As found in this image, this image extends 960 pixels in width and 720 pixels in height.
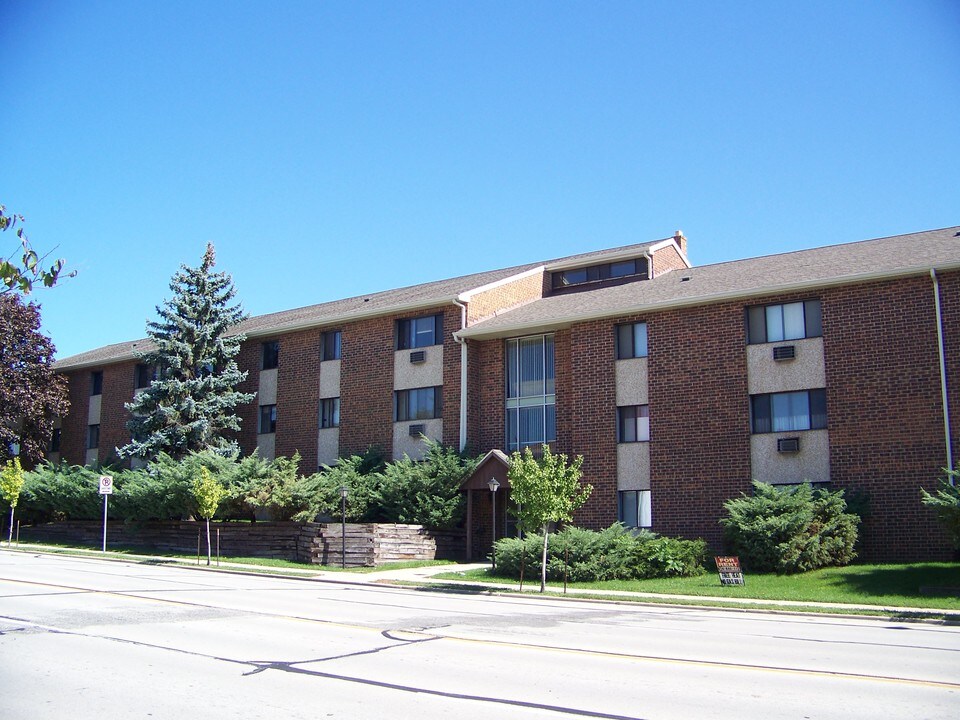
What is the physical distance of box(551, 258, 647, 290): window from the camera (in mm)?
36938

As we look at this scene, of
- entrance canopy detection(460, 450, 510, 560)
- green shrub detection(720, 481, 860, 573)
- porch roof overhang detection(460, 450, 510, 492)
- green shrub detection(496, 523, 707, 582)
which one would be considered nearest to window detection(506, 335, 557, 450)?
entrance canopy detection(460, 450, 510, 560)

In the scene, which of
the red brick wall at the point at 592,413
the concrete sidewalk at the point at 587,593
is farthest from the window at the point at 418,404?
the concrete sidewalk at the point at 587,593

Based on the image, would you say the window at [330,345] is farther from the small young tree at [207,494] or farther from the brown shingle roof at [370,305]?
the small young tree at [207,494]

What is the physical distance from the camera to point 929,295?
81.5 ft

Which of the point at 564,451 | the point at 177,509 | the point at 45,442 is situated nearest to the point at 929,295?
the point at 564,451

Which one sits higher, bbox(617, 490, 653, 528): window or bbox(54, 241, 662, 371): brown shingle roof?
bbox(54, 241, 662, 371): brown shingle roof

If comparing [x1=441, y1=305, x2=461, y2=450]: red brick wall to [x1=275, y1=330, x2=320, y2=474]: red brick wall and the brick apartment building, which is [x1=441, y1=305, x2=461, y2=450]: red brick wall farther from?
[x1=275, y1=330, x2=320, y2=474]: red brick wall

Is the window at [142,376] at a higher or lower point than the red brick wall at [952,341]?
higher

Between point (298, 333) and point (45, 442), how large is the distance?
58.3ft

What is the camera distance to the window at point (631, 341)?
2941 cm

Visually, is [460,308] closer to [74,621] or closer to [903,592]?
[903,592]

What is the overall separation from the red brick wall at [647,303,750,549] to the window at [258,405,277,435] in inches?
664

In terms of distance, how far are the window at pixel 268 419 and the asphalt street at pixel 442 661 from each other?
2031 centimetres

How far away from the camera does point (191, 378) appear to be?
126 feet
